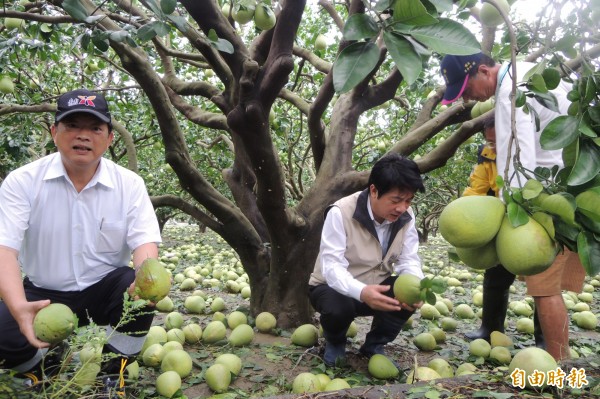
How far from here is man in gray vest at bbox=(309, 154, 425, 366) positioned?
2721mm

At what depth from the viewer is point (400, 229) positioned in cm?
299

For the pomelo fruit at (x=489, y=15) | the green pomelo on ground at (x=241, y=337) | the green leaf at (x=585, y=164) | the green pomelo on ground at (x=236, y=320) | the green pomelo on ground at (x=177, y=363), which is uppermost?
the pomelo fruit at (x=489, y=15)

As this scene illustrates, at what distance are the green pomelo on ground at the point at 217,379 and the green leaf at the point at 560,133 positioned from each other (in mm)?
2071

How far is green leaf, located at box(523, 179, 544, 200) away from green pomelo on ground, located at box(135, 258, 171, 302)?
138 cm

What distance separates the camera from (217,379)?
263 cm

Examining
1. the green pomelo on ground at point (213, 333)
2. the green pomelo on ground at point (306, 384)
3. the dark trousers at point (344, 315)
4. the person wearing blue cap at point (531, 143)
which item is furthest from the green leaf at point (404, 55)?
the green pomelo on ground at point (213, 333)

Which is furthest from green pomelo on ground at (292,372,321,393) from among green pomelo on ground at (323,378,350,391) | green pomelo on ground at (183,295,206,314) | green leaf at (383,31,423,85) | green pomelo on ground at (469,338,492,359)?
green pomelo on ground at (183,295,206,314)

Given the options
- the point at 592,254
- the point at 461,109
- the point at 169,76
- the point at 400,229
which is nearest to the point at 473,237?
the point at 592,254

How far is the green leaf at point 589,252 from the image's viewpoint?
1.33m

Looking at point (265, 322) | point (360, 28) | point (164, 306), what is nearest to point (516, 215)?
point (360, 28)

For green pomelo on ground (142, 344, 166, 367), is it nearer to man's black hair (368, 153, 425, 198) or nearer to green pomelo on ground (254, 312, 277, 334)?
green pomelo on ground (254, 312, 277, 334)

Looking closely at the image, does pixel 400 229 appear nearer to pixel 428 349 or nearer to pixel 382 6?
pixel 428 349

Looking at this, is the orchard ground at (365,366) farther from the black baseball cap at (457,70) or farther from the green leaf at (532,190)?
Answer: the black baseball cap at (457,70)

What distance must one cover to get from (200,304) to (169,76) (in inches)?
84.4
